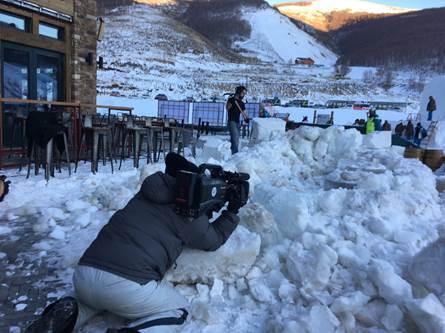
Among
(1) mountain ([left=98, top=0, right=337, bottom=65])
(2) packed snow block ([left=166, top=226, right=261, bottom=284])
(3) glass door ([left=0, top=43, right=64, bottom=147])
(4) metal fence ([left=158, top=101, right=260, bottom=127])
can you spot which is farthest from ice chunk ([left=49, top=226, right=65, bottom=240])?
(1) mountain ([left=98, top=0, right=337, bottom=65])

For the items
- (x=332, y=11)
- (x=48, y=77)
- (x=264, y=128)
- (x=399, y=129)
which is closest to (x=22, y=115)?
(x=48, y=77)

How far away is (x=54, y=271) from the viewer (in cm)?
320

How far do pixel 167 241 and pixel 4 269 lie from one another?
1608 mm

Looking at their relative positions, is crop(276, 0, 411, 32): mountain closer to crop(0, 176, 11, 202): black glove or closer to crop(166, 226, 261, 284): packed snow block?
crop(0, 176, 11, 202): black glove

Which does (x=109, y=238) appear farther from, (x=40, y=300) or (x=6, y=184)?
(x=6, y=184)

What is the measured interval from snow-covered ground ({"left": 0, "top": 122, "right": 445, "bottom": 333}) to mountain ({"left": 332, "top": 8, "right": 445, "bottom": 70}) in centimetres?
7198

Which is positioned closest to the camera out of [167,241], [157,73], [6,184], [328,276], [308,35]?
[167,241]

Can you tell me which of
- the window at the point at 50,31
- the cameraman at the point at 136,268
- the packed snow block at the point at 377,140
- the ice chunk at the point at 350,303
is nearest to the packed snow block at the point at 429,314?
the ice chunk at the point at 350,303

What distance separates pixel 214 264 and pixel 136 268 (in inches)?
29.5

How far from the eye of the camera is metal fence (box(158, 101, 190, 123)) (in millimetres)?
18219

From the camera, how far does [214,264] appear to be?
285 cm

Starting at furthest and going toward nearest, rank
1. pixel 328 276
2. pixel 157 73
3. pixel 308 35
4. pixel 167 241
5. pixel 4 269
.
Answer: pixel 308 35 < pixel 157 73 < pixel 4 269 < pixel 328 276 < pixel 167 241

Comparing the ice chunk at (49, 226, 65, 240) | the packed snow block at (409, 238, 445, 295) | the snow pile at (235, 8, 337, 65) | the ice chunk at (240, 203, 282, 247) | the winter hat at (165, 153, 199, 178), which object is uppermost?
the snow pile at (235, 8, 337, 65)

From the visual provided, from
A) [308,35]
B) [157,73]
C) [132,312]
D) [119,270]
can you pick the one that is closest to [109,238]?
[119,270]
